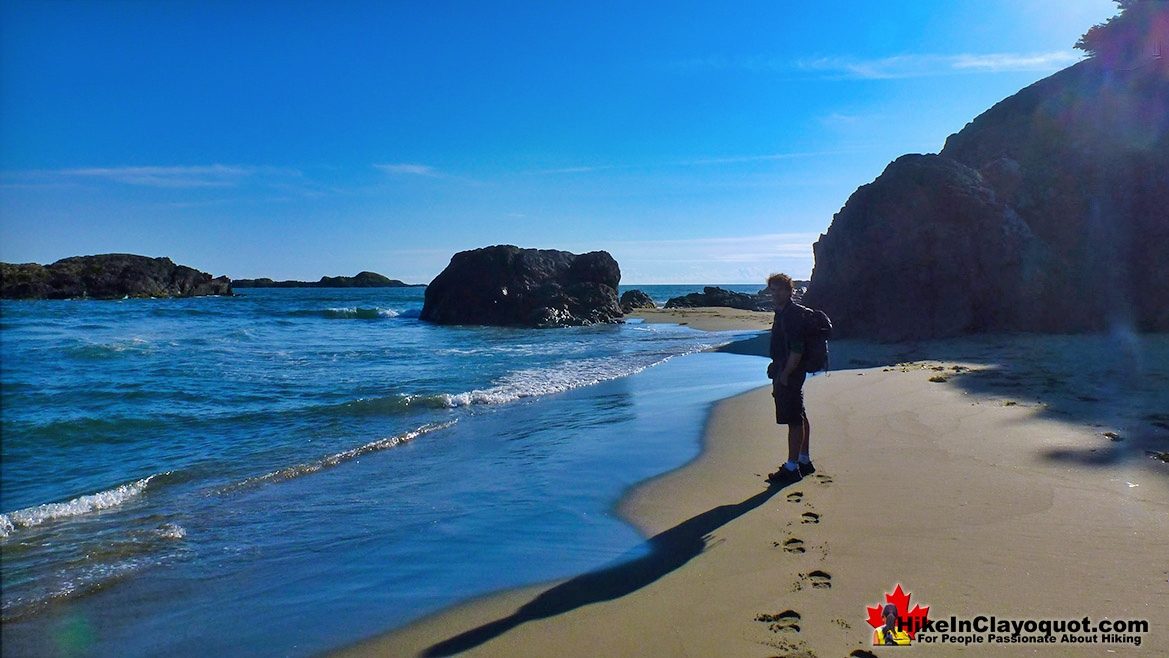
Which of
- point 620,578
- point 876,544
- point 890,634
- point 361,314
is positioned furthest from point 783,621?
point 361,314

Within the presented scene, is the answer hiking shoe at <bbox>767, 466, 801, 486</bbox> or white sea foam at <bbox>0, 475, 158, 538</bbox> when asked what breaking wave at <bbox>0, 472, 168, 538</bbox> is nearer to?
white sea foam at <bbox>0, 475, 158, 538</bbox>

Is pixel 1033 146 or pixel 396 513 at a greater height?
pixel 1033 146

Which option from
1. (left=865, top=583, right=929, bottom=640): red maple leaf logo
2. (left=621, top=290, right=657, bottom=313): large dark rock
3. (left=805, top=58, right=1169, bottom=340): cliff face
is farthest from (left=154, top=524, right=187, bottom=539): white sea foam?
(left=621, top=290, right=657, bottom=313): large dark rock

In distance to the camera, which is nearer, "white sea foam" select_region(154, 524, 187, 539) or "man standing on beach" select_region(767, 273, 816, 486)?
"white sea foam" select_region(154, 524, 187, 539)

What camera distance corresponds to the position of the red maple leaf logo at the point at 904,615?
3.29m

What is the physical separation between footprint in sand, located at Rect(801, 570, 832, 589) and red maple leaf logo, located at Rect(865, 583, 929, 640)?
322 mm

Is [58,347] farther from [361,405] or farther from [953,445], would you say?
[953,445]

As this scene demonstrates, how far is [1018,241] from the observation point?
631 inches

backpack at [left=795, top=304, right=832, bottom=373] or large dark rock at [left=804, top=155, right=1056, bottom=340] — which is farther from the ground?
large dark rock at [left=804, top=155, right=1056, bottom=340]

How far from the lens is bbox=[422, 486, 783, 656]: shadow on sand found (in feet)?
11.6

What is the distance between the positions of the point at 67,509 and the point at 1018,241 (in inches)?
700

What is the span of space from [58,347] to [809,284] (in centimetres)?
2022

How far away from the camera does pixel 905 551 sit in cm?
418

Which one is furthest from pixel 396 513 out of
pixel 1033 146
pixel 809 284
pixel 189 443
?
pixel 1033 146
